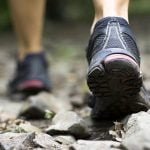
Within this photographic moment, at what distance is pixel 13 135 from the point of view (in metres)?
1.92

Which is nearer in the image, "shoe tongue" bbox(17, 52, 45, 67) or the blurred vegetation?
"shoe tongue" bbox(17, 52, 45, 67)

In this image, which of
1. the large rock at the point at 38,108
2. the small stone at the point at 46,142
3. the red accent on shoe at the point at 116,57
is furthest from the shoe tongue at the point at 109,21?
the large rock at the point at 38,108

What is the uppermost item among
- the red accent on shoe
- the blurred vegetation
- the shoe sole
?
the blurred vegetation

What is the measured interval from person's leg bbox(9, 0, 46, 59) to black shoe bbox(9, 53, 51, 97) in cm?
7

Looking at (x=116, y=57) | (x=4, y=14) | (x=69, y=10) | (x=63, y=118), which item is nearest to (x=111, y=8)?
(x=116, y=57)

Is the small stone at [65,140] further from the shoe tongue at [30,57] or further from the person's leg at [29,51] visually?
the shoe tongue at [30,57]

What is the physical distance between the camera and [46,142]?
1837 mm

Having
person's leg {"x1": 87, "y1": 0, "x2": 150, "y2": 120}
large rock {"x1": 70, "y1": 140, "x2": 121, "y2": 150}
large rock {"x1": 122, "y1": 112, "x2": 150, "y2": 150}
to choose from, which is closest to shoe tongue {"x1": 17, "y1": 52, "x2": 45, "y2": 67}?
person's leg {"x1": 87, "y1": 0, "x2": 150, "y2": 120}

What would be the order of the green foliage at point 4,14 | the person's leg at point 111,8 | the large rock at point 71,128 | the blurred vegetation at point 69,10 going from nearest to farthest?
the large rock at point 71,128
the person's leg at point 111,8
the green foliage at point 4,14
the blurred vegetation at point 69,10

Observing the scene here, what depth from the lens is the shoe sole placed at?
187 cm

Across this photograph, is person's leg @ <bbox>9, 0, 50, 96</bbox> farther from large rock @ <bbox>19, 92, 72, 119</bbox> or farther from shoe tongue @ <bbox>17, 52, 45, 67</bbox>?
large rock @ <bbox>19, 92, 72, 119</bbox>

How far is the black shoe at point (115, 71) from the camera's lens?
188 centimetres

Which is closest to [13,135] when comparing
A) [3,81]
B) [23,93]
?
[23,93]

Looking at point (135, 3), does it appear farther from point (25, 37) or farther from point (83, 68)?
point (25, 37)
